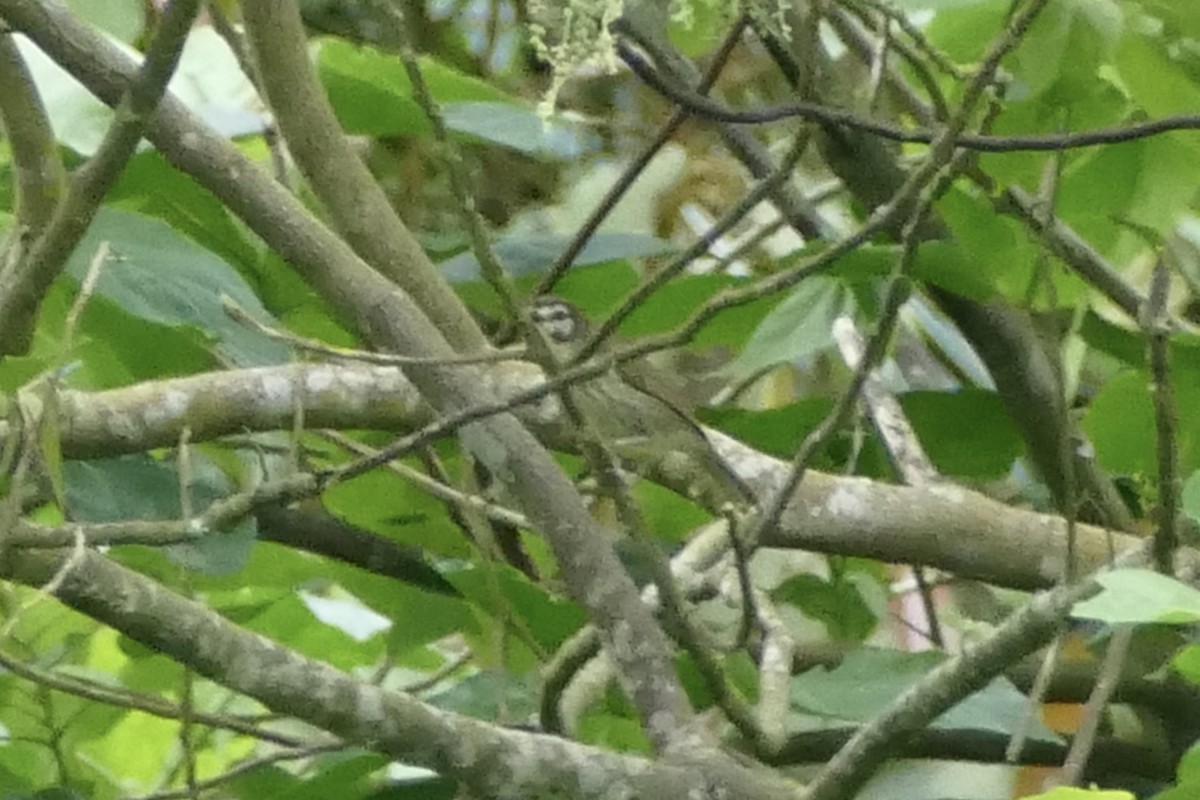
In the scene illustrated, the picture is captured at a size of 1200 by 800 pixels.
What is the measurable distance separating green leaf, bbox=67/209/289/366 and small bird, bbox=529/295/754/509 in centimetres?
12

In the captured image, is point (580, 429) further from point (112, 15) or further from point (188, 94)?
point (188, 94)

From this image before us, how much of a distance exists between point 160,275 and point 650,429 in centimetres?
23

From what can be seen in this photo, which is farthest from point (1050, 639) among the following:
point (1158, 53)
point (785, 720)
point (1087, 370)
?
point (1087, 370)

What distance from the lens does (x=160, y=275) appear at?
597 millimetres

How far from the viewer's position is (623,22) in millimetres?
632

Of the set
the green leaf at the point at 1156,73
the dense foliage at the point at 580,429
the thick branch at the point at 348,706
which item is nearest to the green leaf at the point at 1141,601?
the dense foliage at the point at 580,429

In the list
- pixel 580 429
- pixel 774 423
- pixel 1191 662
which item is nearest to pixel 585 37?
pixel 580 429

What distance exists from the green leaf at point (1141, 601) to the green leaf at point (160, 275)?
0.34 m

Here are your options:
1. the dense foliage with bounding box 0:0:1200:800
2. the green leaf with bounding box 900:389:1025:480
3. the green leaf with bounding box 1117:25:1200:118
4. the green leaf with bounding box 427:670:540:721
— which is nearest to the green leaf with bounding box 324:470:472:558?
the dense foliage with bounding box 0:0:1200:800

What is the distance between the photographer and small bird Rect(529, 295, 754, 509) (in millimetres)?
647

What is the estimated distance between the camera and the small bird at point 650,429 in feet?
2.12

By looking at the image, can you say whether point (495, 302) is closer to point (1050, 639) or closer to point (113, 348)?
point (113, 348)

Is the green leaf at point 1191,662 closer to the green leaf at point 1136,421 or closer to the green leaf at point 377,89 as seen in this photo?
the green leaf at point 1136,421

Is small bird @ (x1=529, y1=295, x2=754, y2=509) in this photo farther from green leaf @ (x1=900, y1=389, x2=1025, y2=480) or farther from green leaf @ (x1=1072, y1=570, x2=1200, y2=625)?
green leaf @ (x1=1072, y1=570, x2=1200, y2=625)
